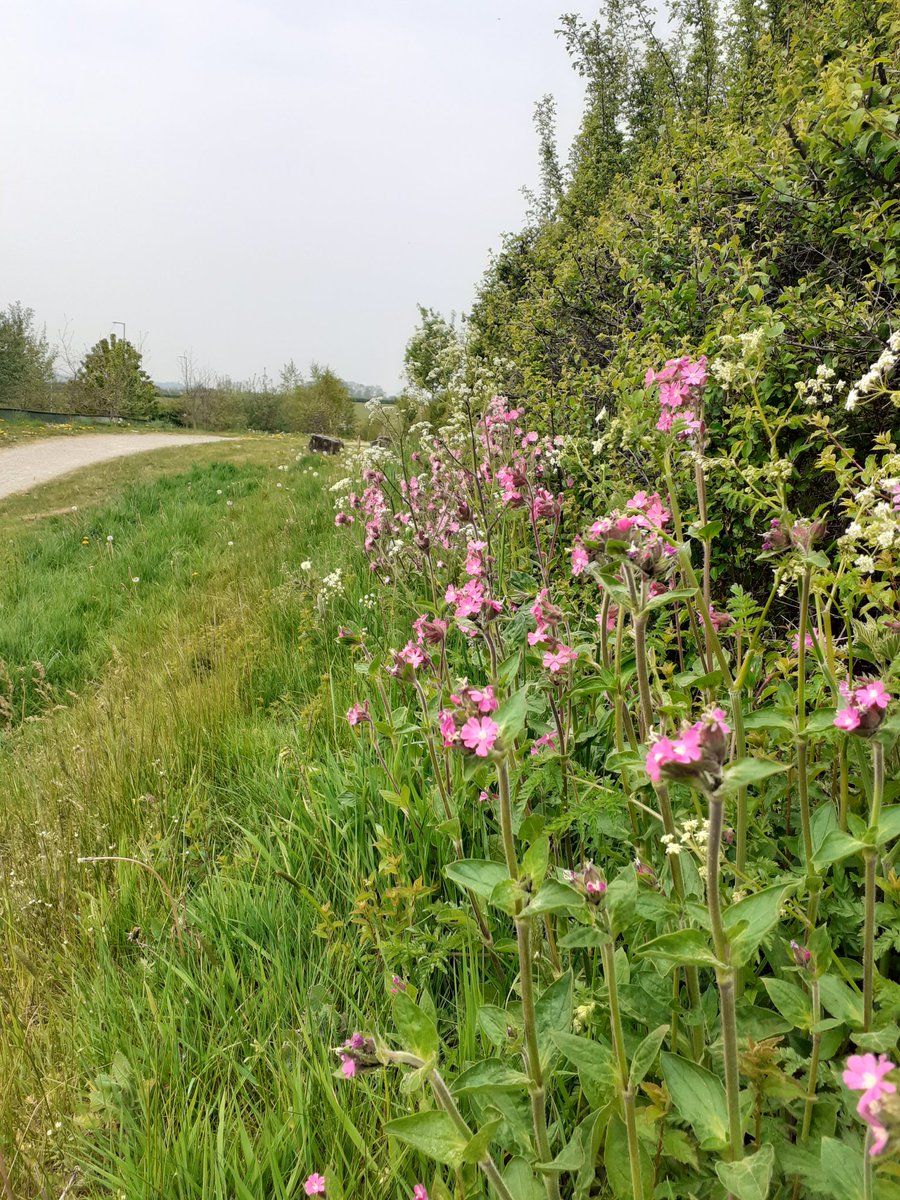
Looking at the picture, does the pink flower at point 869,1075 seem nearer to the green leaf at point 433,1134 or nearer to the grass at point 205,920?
A: the green leaf at point 433,1134

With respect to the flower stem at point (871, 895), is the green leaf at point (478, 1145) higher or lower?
lower

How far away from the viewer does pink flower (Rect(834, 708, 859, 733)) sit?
0.91 m

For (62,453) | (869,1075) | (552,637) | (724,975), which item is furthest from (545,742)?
(62,453)

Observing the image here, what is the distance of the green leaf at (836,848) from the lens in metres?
0.94

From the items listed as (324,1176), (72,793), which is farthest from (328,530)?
(324,1176)

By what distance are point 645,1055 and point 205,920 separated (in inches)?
58.0

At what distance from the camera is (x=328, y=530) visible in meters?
6.62

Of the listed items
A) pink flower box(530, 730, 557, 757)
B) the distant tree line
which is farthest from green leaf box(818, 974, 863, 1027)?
the distant tree line

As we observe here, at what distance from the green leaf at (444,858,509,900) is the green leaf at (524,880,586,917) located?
0.39 ft

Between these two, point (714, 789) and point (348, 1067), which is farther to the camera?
point (348, 1067)

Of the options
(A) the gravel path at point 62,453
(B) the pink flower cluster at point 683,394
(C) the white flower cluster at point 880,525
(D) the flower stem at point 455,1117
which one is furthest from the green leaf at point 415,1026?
(A) the gravel path at point 62,453

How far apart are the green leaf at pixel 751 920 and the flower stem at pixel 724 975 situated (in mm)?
17

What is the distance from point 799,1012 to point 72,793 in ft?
8.97

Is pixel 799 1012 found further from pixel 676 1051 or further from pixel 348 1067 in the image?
pixel 348 1067
